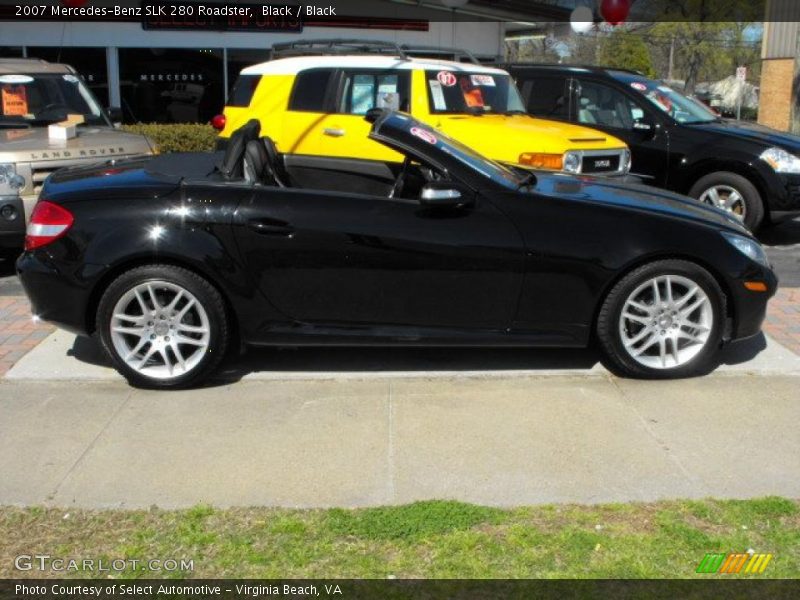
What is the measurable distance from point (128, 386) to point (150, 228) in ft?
3.12

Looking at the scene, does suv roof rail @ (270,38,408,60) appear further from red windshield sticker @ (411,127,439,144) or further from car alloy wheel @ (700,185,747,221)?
red windshield sticker @ (411,127,439,144)

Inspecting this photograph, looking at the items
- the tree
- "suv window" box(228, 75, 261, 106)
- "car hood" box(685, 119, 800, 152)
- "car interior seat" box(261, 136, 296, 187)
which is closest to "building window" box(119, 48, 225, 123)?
"suv window" box(228, 75, 261, 106)

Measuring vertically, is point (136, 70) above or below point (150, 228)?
above

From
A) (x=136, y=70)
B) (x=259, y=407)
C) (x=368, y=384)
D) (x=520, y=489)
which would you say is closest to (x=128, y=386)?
(x=259, y=407)

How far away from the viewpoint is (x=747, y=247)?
17.5 ft

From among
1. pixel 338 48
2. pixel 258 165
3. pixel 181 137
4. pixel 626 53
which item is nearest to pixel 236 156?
pixel 258 165

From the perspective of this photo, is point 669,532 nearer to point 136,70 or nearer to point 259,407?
point 259,407

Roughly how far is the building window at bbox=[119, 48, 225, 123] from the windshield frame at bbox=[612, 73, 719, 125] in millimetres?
10391

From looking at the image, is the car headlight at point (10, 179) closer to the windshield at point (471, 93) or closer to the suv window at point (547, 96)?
the windshield at point (471, 93)

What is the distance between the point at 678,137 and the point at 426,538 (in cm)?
746

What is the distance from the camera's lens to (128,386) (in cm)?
528

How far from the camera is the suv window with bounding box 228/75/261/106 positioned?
1005cm

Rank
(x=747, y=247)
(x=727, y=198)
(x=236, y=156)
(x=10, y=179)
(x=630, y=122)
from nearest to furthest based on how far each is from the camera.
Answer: (x=747, y=247), (x=236, y=156), (x=10, y=179), (x=727, y=198), (x=630, y=122)
